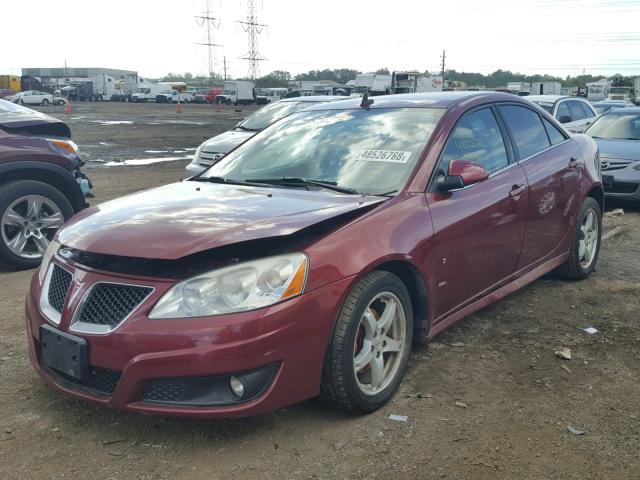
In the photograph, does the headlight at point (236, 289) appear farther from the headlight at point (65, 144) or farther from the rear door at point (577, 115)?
the rear door at point (577, 115)

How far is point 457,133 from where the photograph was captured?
4027 mm

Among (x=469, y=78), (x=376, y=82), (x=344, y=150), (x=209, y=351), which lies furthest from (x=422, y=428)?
(x=469, y=78)

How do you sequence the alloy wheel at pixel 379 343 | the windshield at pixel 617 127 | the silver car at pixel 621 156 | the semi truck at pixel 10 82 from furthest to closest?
the semi truck at pixel 10 82 < the windshield at pixel 617 127 < the silver car at pixel 621 156 < the alloy wheel at pixel 379 343

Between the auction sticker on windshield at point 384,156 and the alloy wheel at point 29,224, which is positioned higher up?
the auction sticker on windshield at point 384,156

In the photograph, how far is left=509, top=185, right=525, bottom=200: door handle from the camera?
4.25 m

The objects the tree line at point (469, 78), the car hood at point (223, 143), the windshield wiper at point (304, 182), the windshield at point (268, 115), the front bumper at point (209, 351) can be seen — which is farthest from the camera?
the tree line at point (469, 78)

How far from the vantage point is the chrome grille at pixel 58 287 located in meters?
3.04

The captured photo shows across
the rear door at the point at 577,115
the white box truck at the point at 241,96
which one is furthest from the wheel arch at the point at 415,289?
the white box truck at the point at 241,96

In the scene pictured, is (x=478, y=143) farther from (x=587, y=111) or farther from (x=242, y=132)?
(x=587, y=111)

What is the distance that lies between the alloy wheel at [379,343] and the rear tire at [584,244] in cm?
253

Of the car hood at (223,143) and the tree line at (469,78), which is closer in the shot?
the car hood at (223,143)

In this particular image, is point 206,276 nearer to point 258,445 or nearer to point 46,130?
point 258,445

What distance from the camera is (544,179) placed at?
4648 millimetres

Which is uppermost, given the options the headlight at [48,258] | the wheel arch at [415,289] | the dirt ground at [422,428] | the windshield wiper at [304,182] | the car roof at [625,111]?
the car roof at [625,111]
